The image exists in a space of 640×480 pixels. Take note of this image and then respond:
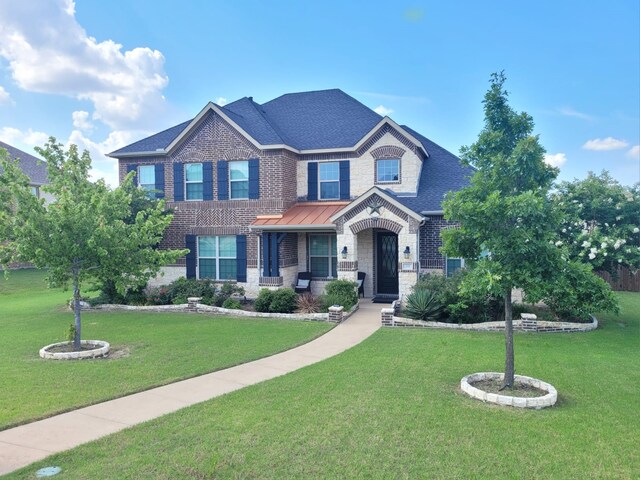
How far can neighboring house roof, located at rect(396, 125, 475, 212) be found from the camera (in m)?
18.2

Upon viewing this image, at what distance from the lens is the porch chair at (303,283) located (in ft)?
63.1

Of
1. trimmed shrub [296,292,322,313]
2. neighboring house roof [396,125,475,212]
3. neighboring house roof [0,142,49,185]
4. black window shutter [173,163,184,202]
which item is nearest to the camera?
trimmed shrub [296,292,322,313]

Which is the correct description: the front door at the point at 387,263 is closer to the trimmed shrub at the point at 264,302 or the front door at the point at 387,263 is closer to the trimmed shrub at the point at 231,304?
the trimmed shrub at the point at 264,302

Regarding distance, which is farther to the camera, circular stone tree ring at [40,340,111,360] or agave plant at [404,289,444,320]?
agave plant at [404,289,444,320]

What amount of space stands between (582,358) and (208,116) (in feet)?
51.2

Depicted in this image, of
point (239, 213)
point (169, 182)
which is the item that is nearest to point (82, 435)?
point (239, 213)

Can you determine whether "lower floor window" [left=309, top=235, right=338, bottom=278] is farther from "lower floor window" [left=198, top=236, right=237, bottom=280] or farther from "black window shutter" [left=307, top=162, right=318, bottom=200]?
"lower floor window" [left=198, top=236, right=237, bottom=280]

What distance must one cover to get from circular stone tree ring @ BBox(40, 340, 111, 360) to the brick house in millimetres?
7627

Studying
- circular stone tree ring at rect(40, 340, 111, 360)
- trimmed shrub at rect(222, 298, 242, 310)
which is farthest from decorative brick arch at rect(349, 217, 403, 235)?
circular stone tree ring at rect(40, 340, 111, 360)

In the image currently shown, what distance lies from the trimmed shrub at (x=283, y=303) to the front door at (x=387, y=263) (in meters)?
4.47

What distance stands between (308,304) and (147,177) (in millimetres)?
9688

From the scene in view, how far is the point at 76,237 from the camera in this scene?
11.3m

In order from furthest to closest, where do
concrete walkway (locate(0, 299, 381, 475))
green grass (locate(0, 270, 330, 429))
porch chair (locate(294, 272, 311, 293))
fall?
porch chair (locate(294, 272, 311, 293)), green grass (locate(0, 270, 330, 429)), concrete walkway (locate(0, 299, 381, 475))

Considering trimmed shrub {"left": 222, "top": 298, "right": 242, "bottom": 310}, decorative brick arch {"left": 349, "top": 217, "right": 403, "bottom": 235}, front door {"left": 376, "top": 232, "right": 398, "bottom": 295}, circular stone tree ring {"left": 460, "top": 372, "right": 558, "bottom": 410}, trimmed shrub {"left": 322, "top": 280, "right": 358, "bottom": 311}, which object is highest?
decorative brick arch {"left": 349, "top": 217, "right": 403, "bottom": 235}
